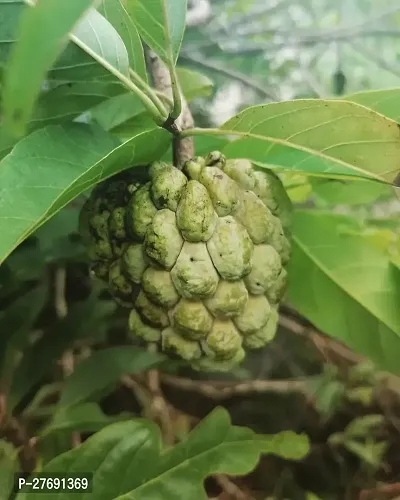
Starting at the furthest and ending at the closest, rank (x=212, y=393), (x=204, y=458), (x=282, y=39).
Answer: (x=282, y=39) → (x=212, y=393) → (x=204, y=458)

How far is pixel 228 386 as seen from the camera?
1218 mm

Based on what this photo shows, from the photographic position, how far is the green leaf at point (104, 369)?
0.89 metres

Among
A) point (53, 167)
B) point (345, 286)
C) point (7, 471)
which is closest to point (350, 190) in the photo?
point (345, 286)

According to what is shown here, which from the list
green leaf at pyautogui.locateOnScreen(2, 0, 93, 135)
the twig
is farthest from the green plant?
the twig

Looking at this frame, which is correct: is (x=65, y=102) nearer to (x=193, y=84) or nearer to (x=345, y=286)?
(x=193, y=84)

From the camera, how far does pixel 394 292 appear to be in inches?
30.4

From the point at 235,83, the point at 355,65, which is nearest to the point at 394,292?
the point at 235,83

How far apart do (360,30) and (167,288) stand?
147cm

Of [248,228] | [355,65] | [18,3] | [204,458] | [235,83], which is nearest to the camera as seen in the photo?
[18,3]

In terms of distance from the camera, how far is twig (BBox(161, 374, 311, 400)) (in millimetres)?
1205

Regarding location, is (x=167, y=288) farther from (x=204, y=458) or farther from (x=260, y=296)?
(x=204, y=458)

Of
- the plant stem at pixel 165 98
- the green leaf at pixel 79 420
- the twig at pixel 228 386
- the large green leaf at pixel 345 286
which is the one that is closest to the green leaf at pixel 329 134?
the plant stem at pixel 165 98

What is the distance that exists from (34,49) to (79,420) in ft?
2.23

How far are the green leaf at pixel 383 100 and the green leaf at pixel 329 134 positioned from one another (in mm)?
92
